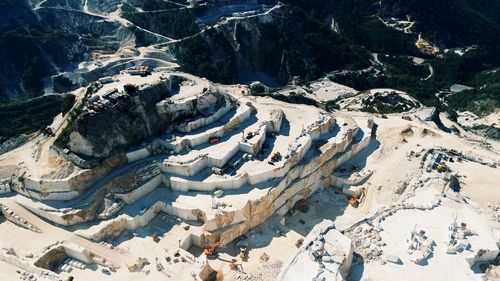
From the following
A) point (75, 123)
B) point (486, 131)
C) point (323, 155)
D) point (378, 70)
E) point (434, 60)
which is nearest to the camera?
point (75, 123)

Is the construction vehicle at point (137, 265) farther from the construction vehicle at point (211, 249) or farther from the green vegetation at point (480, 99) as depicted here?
the green vegetation at point (480, 99)

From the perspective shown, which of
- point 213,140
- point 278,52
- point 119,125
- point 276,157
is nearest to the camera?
point 119,125

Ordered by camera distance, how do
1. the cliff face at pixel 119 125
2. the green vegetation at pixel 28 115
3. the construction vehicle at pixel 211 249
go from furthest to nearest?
the green vegetation at pixel 28 115 → the cliff face at pixel 119 125 → the construction vehicle at pixel 211 249

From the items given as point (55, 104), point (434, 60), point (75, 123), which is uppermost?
point (75, 123)

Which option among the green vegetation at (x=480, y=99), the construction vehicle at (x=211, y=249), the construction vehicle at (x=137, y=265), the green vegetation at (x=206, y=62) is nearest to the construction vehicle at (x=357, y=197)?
the construction vehicle at (x=211, y=249)

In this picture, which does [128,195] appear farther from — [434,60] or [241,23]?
[434,60]

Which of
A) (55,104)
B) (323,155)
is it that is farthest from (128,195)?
(55,104)

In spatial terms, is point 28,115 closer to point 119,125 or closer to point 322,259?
point 119,125

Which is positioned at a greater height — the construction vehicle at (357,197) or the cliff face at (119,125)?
the cliff face at (119,125)

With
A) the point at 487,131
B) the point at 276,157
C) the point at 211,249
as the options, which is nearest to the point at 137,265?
the point at 211,249
